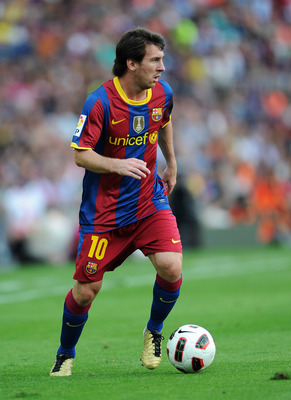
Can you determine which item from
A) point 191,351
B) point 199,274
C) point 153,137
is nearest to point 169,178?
point 153,137

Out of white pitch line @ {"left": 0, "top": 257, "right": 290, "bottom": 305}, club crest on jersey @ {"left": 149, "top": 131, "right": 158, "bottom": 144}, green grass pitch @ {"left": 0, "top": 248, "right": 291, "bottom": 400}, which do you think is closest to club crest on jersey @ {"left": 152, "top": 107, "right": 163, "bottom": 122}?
club crest on jersey @ {"left": 149, "top": 131, "right": 158, "bottom": 144}

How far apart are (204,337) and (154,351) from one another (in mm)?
400

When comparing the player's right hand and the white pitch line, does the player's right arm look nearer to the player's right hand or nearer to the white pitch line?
the player's right hand

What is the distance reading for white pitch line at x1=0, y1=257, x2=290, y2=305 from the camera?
476 inches

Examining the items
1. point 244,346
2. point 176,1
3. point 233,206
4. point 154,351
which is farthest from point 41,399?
point 176,1

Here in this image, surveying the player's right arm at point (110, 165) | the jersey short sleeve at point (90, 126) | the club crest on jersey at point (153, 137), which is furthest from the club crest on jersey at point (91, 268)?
the club crest on jersey at point (153, 137)

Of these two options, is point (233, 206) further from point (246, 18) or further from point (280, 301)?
point (280, 301)

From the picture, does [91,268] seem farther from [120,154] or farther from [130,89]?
[130,89]

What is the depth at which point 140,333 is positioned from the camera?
8180 mm

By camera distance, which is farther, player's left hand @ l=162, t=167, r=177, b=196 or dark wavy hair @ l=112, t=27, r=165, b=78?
player's left hand @ l=162, t=167, r=177, b=196

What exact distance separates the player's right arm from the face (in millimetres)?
620

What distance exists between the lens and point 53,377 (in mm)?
5793

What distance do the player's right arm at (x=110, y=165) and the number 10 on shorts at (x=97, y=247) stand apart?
548mm

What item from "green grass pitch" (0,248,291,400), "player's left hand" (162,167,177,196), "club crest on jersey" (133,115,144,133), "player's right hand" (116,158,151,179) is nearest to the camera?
"green grass pitch" (0,248,291,400)
